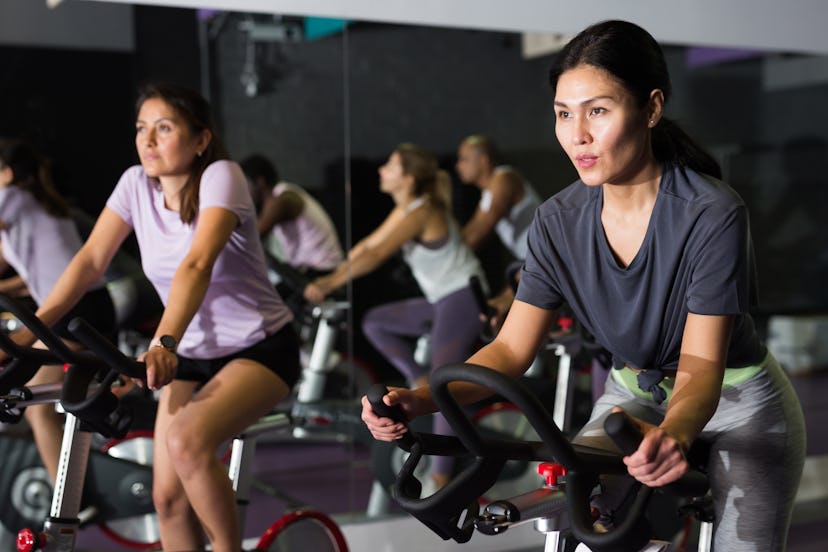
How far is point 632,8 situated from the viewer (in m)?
4.07

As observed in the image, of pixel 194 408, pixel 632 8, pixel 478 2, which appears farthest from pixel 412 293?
pixel 194 408

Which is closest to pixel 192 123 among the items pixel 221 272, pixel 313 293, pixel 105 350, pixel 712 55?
pixel 221 272

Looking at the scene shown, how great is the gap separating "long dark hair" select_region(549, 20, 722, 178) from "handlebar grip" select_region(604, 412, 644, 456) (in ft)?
2.14

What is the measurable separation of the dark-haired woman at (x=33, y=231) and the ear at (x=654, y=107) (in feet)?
7.32

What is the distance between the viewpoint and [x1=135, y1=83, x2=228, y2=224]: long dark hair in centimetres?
256

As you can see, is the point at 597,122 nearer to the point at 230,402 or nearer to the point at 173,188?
the point at 230,402

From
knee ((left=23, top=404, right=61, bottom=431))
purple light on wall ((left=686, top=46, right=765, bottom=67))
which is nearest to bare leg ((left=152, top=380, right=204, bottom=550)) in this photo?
knee ((left=23, top=404, right=61, bottom=431))

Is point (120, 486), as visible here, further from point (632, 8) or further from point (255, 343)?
point (632, 8)

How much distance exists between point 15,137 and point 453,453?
2.47 m

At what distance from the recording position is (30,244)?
3.42m

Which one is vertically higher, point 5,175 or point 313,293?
point 5,175

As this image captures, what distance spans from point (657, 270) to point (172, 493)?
1.43m

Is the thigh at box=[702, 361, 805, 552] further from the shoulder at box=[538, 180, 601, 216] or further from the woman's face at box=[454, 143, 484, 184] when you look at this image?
the woman's face at box=[454, 143, 484, 184]

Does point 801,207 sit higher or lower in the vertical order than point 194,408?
higher
